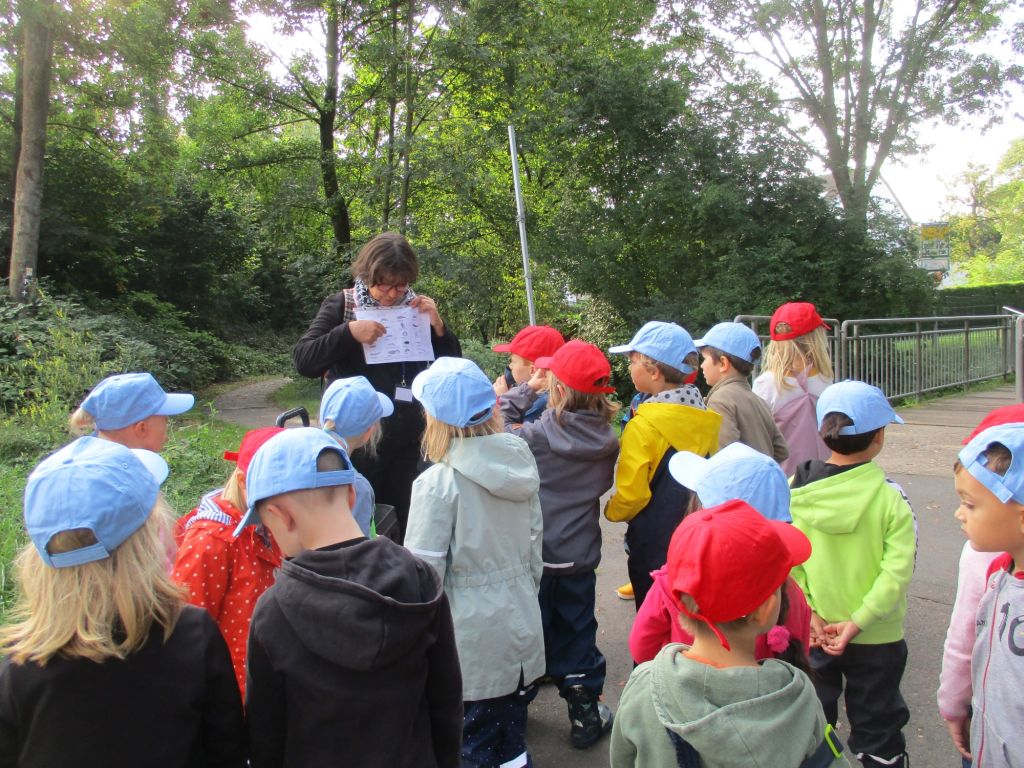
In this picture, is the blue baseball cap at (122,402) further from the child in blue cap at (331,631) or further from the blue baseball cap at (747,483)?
the blue baseball cap at (747,483)

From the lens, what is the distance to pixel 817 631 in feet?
8.31

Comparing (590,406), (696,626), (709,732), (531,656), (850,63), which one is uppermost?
(850,63)

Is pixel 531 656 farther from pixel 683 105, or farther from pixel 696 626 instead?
pixel 683 105

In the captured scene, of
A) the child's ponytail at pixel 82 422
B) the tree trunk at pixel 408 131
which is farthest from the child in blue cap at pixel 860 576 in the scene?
the tree trunk at pixel 408 131

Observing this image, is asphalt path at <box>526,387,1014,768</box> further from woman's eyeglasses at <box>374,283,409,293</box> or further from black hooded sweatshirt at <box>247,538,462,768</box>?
woman's eyeglasses at <box>374,283,409,293</box>

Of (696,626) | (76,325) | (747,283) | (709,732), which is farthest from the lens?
(747,283)

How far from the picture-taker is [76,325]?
10.5m

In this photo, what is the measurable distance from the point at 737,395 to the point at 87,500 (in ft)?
8.96

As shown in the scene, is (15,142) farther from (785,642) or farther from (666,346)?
(785,642)

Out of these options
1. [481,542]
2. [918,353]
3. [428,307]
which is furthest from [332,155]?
[481,542]

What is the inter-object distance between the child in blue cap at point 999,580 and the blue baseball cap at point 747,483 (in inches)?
17.2

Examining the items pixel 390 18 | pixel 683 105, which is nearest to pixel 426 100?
pixel 390 18

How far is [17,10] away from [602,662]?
12856 millimetres

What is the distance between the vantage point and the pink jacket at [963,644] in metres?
2.07
